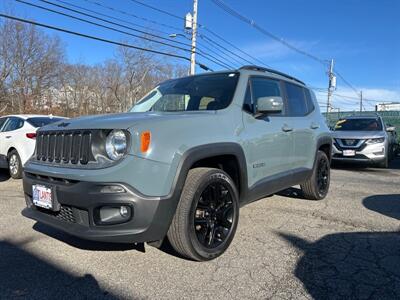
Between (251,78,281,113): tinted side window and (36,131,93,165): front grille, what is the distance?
6.69 feet

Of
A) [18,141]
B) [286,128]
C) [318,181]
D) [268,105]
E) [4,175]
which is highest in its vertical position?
[268,105]

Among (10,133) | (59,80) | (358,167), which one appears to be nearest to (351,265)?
(10,133)

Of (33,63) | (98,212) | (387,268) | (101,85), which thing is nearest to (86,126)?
(98,212)

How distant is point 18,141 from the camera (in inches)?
327

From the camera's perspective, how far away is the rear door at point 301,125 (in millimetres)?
5156

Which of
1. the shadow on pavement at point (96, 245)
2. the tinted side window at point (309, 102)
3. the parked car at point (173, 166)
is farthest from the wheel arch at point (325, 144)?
the shadow on pavement at point (96, 245)

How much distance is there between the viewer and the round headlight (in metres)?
3.10

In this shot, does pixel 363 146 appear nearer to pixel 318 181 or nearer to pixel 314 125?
pixel 318 181

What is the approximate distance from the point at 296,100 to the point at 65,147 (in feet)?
11.2

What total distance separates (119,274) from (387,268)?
7.93 feet

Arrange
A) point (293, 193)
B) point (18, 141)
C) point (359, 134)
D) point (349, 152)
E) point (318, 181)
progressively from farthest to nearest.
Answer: point (359, 134) → point (349, 152) → point (18, 141) → point (293, 193) → point (318, 181)

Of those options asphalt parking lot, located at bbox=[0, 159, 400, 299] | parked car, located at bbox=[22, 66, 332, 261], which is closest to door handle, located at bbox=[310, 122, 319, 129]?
parked car, located at bbox=[22, 66, 332, 261]

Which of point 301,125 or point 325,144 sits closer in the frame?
point 301,125

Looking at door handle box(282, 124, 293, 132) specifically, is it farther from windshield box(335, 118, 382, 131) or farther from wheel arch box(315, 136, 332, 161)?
windshield box(335, 118, 382, 131)
